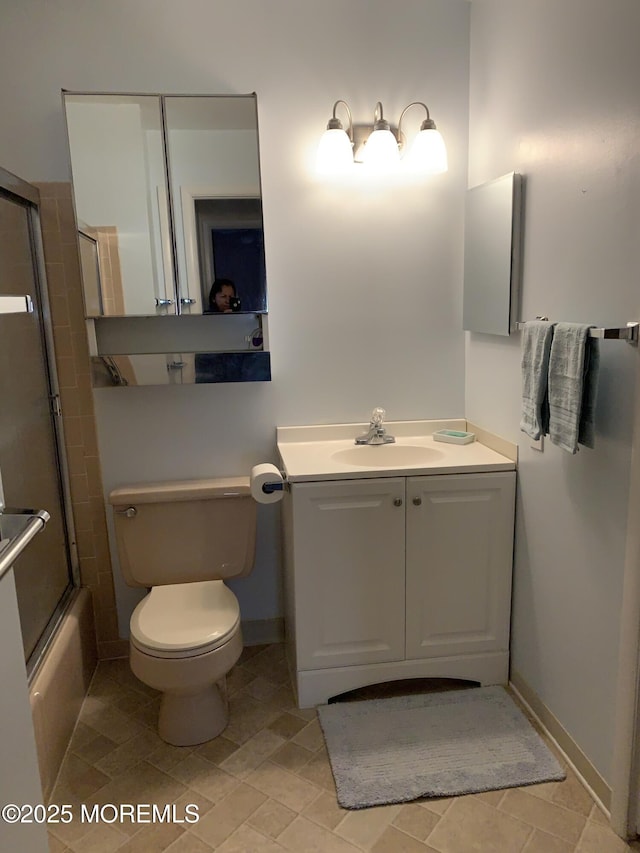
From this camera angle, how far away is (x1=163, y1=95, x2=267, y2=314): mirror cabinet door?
225 cm

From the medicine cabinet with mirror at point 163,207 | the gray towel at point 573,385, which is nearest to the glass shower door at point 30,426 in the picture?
the medicine cabinet with mirror at point 163,207

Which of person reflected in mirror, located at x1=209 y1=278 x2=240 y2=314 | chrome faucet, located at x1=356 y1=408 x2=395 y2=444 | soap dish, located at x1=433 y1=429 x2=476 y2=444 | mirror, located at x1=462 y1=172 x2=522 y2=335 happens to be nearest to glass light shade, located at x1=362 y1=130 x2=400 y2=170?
mirror, located at x1=462 y1=172 x2=522 y2=335

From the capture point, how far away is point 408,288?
2.59 meters

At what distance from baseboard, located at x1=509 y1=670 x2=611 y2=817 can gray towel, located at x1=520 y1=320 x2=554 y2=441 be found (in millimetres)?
922

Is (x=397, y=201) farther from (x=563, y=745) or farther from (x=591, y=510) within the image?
(x=563, y=745)

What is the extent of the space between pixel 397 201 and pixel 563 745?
197 centimetres

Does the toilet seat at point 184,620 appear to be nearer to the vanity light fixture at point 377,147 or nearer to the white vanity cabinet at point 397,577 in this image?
the white vanity cabinet at point 397,577

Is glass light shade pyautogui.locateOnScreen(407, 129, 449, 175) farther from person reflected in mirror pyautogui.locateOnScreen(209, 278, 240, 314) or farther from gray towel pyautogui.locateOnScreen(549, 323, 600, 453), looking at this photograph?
gray towel pyautogui.locateOnScreen(549, 323, 600, 453)

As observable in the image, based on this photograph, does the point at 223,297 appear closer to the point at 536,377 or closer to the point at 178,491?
the point at 178,491

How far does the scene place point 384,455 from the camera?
2523mm

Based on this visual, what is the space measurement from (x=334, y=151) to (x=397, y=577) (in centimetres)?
151

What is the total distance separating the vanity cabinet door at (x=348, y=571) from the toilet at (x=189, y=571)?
27 cm

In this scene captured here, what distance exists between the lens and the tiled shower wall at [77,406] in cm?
233

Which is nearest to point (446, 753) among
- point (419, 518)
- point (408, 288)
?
point (419, 518)
